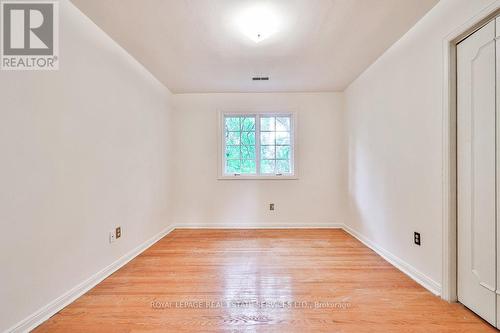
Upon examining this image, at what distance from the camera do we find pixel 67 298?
183 centimetres

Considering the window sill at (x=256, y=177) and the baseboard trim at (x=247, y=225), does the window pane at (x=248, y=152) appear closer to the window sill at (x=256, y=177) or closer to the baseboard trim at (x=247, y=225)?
the window sill at (x=256, y=177)

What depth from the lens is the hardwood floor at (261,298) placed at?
1.58m

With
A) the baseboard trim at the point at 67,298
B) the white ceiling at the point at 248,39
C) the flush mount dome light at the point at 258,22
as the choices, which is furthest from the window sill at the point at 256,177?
the flush mount dome light at the point at 258,22

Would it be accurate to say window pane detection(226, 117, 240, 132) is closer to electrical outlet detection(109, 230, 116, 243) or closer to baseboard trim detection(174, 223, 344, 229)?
baseboard trim detection(174, 223, 344, 229)

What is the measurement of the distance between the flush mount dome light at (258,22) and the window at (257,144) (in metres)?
1.93

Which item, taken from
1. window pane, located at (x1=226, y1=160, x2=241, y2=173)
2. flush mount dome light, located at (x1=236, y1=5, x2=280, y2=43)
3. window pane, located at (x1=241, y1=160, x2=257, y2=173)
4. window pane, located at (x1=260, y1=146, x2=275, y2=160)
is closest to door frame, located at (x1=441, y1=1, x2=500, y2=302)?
flush mount dome light, located at (x1=236, y1=5, x2=280, y2=43)

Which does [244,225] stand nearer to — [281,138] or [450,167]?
[281,138]

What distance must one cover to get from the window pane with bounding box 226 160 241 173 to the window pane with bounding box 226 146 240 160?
2.7 inches

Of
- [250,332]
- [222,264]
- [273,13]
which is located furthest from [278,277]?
[273,13]

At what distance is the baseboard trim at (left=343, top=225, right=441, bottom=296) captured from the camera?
1960 mm

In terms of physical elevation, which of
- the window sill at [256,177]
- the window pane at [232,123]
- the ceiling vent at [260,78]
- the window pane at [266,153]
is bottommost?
the window sill at [256,177]

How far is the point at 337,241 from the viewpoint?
→ 337 cm

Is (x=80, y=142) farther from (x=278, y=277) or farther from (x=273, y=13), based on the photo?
(x=278, y=277)

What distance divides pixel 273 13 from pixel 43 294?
265 cm
